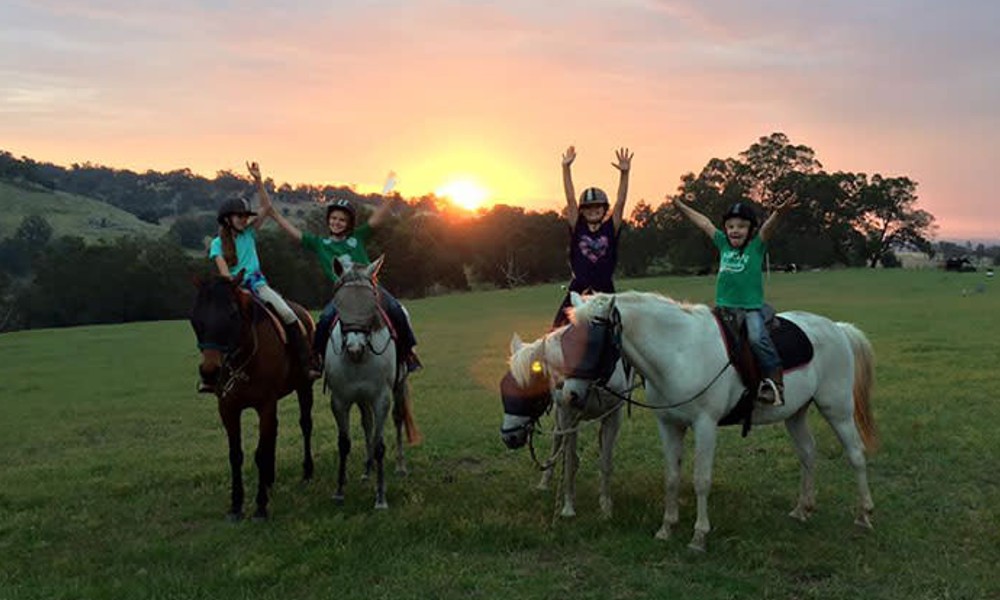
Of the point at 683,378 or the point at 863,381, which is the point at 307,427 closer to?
the point at 683,378

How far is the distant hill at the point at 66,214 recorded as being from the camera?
434 ft

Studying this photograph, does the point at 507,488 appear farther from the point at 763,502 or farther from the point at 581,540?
the point at 763,502

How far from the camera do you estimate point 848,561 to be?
20.3 feet

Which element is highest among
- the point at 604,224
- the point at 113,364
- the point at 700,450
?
the point at 604,224

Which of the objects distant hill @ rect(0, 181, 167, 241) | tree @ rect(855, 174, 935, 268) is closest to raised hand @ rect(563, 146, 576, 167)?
tree @ rect(855, 174, 935, 268)

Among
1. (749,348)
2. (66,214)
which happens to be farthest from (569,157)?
(66,214)

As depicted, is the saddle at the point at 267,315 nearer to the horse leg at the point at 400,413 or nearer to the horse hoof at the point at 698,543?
the horse leg at the point at 400,413

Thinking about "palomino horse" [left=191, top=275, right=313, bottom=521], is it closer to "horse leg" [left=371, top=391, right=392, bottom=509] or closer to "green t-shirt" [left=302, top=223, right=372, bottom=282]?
"green t-shirt" [left=302, top=223, right=372, bottom=282]

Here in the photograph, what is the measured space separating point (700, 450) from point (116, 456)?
32.1 ft

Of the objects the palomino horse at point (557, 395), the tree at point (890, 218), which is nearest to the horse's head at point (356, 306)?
the palomino horse at point (557, 395)

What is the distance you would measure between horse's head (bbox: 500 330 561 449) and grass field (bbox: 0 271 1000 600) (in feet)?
3.36

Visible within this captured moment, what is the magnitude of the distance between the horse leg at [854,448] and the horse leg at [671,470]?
1904mm

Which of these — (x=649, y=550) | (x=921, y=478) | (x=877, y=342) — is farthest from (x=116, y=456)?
(x=877, y=342)

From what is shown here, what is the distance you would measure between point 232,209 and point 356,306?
75.3 inches
